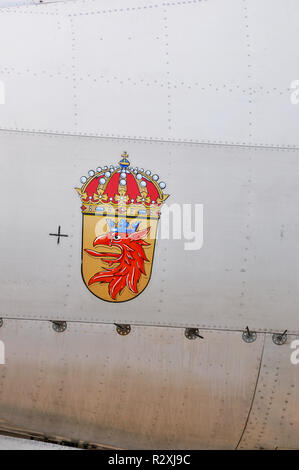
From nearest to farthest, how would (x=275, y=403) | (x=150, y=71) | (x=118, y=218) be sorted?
(x=118, y=218)
(x=150, y=71)
(x=275, y=403)

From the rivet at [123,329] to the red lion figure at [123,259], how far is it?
1.07ft

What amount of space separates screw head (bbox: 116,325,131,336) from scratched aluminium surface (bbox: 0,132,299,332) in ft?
0.28

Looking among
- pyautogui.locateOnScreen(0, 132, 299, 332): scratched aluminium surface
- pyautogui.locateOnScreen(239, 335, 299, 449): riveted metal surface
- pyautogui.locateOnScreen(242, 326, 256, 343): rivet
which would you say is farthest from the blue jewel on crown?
pyautogui.locateOnScreen(239, 335, 299, 449): riveted metal surface

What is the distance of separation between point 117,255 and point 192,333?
1183 millimetres

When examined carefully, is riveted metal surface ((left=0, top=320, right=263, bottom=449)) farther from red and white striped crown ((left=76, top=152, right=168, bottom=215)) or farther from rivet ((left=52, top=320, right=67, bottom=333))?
red and white striped crown ((left=76, top=152, right=168, bottom=215))

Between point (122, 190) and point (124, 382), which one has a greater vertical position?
point (122, 190)

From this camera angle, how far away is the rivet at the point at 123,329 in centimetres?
704

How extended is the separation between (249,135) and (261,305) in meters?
1.85

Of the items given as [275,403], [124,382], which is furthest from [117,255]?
[275,403]

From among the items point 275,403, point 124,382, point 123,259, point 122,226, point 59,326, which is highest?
point 122,226

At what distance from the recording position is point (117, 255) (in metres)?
→ 6.95

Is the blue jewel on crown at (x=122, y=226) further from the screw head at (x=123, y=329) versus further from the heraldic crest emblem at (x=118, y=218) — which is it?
the screw head at (x=123, y=329)

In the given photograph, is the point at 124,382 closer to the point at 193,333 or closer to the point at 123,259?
the point at 193,333

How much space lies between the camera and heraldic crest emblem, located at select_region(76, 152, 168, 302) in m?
6.91
